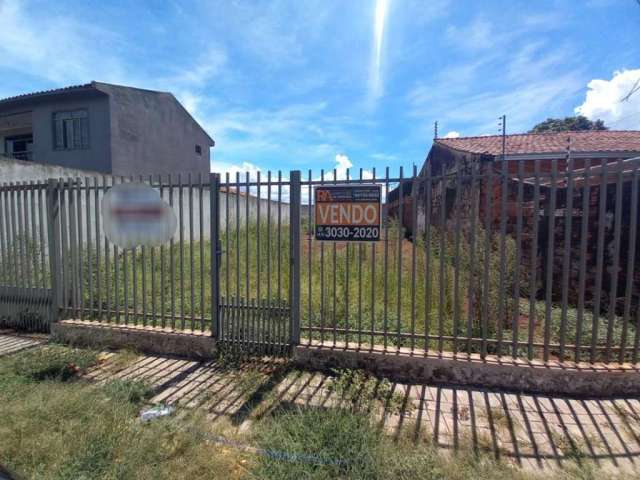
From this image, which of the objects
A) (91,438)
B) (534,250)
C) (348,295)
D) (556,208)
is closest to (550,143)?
(556,208)

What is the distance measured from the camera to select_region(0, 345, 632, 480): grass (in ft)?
6.87

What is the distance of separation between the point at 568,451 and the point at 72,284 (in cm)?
575

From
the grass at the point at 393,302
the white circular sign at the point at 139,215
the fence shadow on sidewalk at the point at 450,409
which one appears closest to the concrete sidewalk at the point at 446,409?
the fence shadow on sidewalk at the point at 450,409

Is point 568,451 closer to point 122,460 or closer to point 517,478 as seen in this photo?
point 517,478

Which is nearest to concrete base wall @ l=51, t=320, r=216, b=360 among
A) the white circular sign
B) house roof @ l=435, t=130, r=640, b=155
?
the white circular sign

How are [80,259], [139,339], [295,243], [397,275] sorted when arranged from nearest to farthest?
[295,243] → [397,275] → [139,339] → [80,259]

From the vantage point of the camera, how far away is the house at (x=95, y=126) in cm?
1254

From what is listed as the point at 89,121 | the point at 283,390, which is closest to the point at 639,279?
the point at 283,390

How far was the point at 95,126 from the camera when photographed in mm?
12648

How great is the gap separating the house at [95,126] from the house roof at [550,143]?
13.7m

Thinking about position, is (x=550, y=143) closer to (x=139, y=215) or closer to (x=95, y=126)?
(x=139, y=215)

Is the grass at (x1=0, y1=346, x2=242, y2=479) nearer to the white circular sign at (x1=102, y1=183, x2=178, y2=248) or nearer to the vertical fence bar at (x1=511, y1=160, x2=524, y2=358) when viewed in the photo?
the white circular sign at (x1=102, y1=183, x2=178, y2=248)

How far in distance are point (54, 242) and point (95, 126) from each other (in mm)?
10757

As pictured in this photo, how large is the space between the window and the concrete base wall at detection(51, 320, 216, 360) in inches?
462
